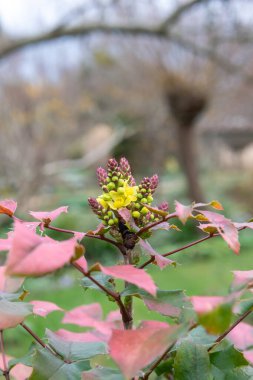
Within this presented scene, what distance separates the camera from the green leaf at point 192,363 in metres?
0.53

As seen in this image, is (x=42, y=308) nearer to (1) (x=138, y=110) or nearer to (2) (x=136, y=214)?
(2) (x=136, y=214)

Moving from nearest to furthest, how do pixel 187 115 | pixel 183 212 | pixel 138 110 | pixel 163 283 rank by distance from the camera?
pixel 183 212 → pixel 163 283 → pixel 187 115 → pixel 138 110

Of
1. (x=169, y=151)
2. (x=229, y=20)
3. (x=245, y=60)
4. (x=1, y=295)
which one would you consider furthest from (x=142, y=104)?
(x=1, y=295)

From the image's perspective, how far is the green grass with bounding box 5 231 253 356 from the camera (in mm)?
3211

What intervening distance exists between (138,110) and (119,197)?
9412 mm

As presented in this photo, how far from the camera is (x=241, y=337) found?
2.33 feet

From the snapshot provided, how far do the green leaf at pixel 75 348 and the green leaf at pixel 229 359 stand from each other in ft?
0.46

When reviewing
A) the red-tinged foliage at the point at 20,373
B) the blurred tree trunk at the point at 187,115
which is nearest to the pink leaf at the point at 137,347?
the red-tinged foliage at the point at 20,373

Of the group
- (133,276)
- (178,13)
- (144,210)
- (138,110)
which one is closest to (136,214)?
(144,210)

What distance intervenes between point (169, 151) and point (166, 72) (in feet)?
11.3

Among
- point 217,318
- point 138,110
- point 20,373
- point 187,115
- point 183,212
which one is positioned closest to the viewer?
point 217,318

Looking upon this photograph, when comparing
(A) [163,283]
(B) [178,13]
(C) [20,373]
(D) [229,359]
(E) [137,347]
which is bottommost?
(A) [163,283]

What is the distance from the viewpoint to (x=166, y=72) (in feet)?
22.2

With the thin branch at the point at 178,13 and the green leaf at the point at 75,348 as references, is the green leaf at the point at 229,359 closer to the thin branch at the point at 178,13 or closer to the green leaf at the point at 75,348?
the green leaf at the point at 75,348
